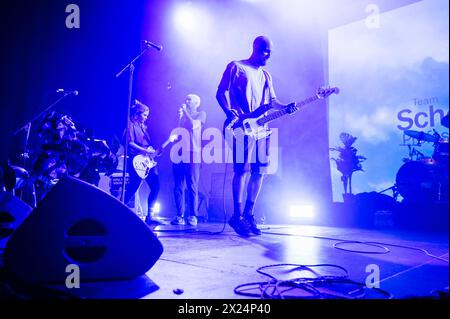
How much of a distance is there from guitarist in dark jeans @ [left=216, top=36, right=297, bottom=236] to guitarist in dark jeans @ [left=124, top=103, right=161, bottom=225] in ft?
5.17

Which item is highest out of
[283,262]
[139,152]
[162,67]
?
[162,67]

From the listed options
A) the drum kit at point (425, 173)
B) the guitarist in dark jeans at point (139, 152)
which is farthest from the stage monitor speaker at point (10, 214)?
the drum kit at point (425, 173)

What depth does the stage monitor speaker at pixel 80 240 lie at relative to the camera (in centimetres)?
138

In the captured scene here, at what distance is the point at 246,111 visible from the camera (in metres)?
3.25

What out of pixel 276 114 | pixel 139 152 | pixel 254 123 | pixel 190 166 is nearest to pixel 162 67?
pixel 139 152

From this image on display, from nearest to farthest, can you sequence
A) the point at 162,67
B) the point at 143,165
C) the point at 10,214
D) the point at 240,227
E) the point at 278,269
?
the point at 278,269, the point at 10,214, the point at 240,227, the point at 143,165, the point at 162,67

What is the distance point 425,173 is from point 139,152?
161 inches

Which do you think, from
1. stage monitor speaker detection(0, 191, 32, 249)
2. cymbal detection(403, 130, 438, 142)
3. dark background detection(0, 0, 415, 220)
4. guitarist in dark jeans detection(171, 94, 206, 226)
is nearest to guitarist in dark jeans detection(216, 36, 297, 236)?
guitarist in dark jeans detection(171, 94, 206, 226)

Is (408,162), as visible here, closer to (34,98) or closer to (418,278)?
(418,278)

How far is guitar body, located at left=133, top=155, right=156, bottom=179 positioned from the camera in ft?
14.2

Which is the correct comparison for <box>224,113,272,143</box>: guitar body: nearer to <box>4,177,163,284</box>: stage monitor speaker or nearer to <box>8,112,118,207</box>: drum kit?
<box>8,112,118,207</box>: drum kit

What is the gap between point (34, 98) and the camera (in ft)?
18.5

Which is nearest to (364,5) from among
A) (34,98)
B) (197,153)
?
(197,153)

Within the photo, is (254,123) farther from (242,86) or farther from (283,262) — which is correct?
(283,262)
